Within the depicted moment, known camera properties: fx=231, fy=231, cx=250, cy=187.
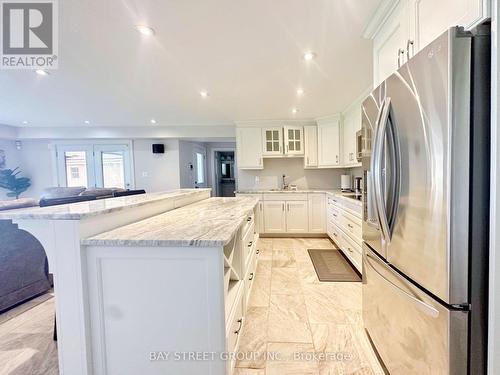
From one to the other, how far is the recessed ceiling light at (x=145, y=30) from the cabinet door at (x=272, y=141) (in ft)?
10.1

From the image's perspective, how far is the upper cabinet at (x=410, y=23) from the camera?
936mm

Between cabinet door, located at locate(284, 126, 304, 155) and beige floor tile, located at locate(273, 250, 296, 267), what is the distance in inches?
79.0

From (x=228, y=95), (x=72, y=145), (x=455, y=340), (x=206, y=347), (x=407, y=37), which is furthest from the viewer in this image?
(x=72, y=145)

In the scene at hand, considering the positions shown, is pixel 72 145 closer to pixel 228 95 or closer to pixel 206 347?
pixel 228 95

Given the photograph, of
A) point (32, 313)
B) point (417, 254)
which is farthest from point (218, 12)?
point (32, 313)

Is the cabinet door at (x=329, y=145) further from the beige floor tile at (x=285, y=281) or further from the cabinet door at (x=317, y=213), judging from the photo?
the beige floor tile at (x=285, y=281)

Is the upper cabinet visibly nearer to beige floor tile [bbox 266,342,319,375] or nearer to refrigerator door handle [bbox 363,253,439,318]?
refrigerator door handle [bbox 363,253,439,318]

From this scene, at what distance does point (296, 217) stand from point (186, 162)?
3.25 metres

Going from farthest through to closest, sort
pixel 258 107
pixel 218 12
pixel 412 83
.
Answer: pixel 258 107 < pixel 218 12 < pixel 412 83

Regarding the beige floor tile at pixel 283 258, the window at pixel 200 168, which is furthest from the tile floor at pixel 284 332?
the window at pixel 200 168

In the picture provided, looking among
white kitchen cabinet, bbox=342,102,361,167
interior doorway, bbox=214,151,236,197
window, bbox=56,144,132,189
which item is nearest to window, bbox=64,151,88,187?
window, bbox=56,144,132,189

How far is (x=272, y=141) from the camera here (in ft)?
15.5

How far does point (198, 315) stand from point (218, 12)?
1916 millimetres

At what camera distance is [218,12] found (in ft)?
5.26
